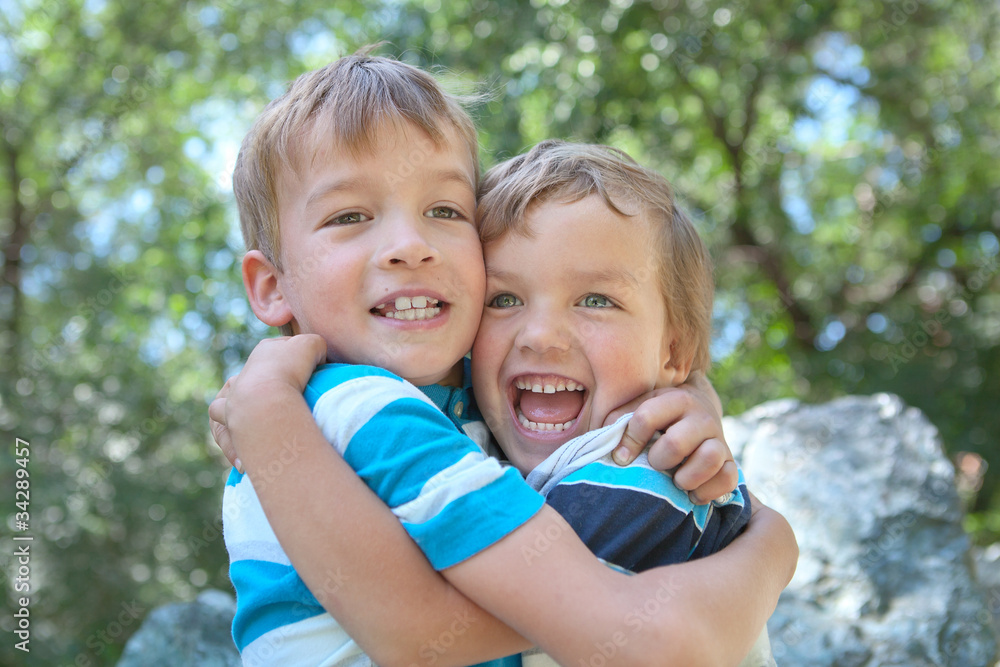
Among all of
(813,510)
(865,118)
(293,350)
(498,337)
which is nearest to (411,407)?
(293,350)

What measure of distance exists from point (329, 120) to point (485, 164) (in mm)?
3340

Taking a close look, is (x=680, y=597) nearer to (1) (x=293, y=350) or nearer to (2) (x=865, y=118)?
(1) (x=293, y=350)

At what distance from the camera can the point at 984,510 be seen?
7.14 metres

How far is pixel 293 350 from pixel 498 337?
46 centimetres

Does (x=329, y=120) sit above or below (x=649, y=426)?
above

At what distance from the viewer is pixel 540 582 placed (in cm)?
126

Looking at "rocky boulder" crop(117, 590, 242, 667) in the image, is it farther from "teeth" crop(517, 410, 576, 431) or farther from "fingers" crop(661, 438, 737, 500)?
"fingers" crop(661, 438, 737, 500)

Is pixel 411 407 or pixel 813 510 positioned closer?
pixel 411 407

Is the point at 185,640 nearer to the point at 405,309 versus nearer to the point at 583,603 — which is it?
the point at 405,309

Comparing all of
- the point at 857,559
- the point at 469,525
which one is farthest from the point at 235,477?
the point at 857,559

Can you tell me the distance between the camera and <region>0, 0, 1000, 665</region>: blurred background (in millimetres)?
5180

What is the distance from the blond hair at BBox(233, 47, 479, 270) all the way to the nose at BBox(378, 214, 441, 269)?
0.16 m

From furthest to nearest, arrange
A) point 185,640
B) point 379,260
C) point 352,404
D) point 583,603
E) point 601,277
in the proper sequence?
1. point 185,640
2. point 601,277
3. point 379,260
4. point 352,404
5. point 583,603

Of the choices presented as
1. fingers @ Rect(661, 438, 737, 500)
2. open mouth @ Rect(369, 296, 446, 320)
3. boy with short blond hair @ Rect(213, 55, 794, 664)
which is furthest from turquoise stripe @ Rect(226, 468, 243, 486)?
fingers @ Rect(661, 438, 737, 500)
